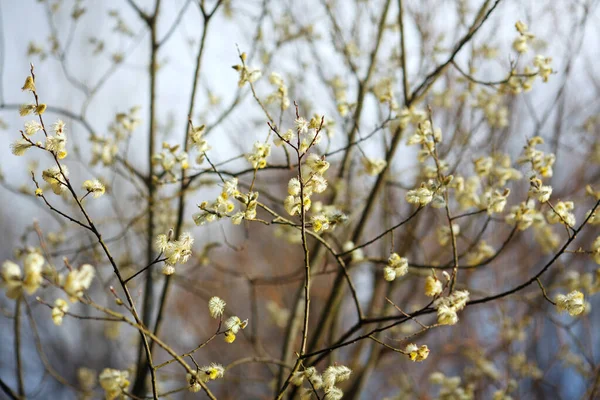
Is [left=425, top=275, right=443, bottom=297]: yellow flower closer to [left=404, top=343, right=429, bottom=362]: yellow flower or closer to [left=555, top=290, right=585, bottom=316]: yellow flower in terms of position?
[left=404, top=343, right=429, bottom=362]: yellow flower

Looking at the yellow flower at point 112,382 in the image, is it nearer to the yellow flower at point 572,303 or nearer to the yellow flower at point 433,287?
the yellow flower at point 433,287

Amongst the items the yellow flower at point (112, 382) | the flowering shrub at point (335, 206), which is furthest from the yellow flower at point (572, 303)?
the yellow flower at point (112, 382)

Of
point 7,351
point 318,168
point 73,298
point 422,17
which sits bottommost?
point 73,298

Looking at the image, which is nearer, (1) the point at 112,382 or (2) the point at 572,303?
(1) the point at 112,382

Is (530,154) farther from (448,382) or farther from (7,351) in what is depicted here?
(7,351)

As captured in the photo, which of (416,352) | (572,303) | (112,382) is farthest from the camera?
(572,303)

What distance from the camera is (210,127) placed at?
2.61m

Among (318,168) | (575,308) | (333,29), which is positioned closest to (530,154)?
(575,308)

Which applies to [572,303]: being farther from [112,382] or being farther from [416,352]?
[112,382]

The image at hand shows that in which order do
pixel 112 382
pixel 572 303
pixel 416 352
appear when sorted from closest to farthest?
1. pixel 112 382
2. pixel 416 352
3. pixel 572 303

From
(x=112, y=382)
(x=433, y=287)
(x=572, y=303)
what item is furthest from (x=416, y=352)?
(x=112, y=382)

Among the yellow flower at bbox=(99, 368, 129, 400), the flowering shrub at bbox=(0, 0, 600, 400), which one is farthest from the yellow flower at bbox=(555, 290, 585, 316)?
the yellow flower at bbox=(99, 368, 129, 400)

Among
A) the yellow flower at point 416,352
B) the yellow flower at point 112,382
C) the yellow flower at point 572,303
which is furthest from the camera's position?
the yellow flower at point 572,303

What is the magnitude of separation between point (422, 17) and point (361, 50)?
1.77ft
